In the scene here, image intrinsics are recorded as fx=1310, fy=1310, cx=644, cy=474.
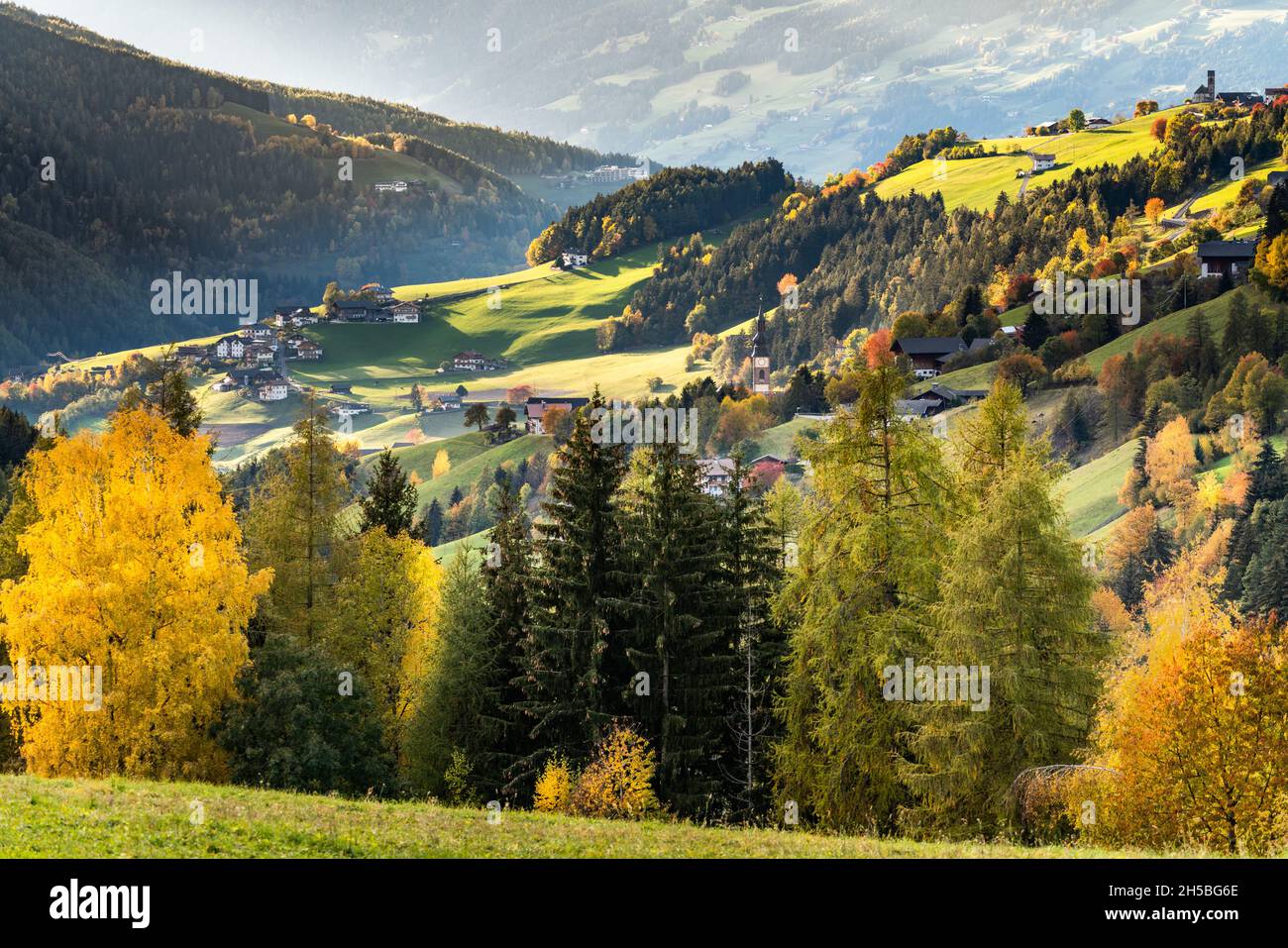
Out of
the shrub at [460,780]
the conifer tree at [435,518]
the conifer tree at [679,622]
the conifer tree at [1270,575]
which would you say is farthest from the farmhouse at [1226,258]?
the shrub at [460,780]

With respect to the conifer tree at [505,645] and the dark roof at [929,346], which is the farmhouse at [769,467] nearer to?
the dark roof at [929,346]

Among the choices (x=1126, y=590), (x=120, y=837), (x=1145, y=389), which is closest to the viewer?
(x=120, y=837)

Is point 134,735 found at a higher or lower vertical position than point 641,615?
lower

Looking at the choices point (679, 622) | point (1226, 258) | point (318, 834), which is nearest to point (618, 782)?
point (679, 622)

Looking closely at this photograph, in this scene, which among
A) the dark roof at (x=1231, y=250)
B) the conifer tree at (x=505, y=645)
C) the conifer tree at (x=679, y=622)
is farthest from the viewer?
the dark roof at (x=1231, y=250)

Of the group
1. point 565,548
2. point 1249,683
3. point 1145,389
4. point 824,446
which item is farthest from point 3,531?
point 1145,389

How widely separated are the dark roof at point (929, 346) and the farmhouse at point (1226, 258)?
113ft

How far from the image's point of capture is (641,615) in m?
47.4

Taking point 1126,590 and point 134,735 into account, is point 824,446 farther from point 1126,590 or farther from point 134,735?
point 1126,590

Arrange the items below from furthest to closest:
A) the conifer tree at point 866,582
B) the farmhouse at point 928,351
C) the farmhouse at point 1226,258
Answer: the farmhouse at point 928,351 < the farmhouse at point 1226,258 < the conifer tree at point 866,582

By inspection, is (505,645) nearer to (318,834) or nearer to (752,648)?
(752,648)

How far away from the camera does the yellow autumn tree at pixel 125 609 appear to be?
136ft

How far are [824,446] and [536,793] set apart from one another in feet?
53.1

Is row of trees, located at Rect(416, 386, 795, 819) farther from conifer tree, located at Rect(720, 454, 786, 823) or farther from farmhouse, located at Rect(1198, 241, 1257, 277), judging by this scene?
farmhouse, located at Rect(1198, 241, 1257, 277)
